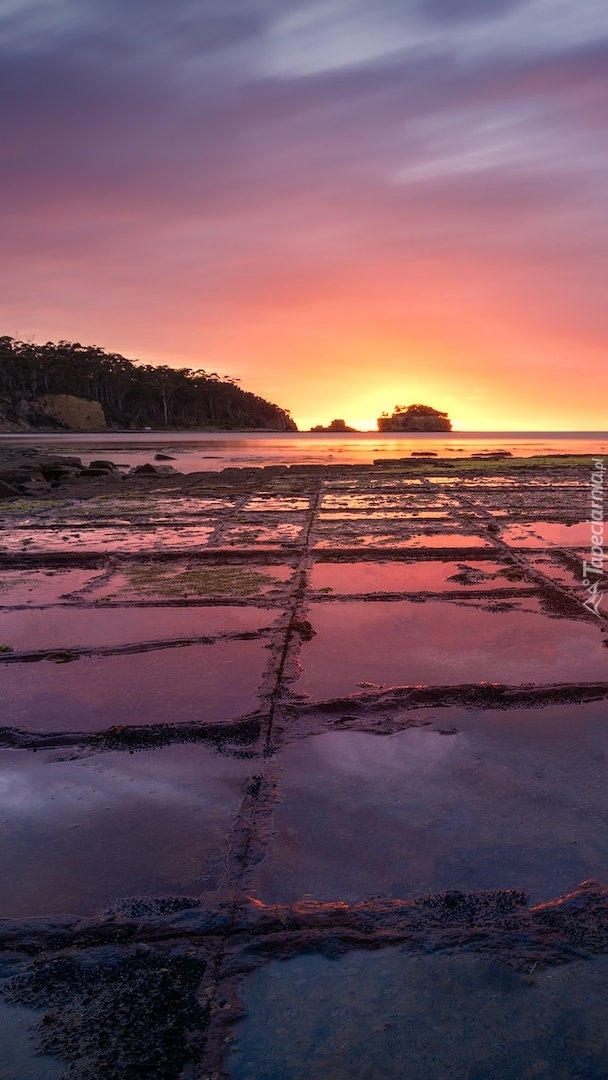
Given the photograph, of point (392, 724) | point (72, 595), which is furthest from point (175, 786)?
point (72, 595)

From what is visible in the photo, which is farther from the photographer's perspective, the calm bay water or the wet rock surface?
the calm bay water

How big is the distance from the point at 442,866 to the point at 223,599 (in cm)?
476

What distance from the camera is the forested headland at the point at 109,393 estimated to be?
10350cm

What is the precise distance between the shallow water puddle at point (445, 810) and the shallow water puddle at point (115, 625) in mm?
2528

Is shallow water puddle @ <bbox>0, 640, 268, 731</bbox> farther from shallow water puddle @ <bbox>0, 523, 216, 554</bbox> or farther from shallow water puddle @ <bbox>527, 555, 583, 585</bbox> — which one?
shallow water puddle @ <bbox>0, 523, 216, 554</bbox>

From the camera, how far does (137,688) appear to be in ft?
15.7

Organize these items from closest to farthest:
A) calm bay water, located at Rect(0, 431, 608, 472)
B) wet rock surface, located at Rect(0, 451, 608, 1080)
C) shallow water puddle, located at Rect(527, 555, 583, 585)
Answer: wet rock surface, located at Rect(0, 451, 608, 1080), shallow water puddle, located at Rect(527, 555, 583, 585), calm bay water, located at Rect(0, 431, 608, 472)

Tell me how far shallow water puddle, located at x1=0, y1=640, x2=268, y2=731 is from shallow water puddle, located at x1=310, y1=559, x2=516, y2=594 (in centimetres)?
239

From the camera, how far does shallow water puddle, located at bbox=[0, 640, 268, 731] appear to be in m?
4.30

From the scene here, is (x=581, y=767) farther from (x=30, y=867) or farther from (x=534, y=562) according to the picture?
(x=534, y=562)

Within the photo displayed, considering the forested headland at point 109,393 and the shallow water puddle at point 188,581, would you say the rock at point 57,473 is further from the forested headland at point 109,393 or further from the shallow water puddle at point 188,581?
the forested headland at point 109,393

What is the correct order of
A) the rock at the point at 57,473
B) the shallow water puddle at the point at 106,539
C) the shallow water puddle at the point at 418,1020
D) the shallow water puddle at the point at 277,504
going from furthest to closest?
the rock at the point at 57,473
the shallow water puddle at the point at 277,504
the shallow water puddle at the point at 106,539
the shallow water puddle at the point at 418,1020

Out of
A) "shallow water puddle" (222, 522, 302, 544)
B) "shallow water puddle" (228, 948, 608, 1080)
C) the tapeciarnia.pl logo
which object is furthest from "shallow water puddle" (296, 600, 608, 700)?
"shallow water puddle" (222, 522, 302, 544)

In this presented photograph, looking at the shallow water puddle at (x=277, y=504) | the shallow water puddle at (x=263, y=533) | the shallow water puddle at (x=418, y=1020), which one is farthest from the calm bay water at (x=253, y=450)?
the shallow water puddle at (x=418, y=1020)
